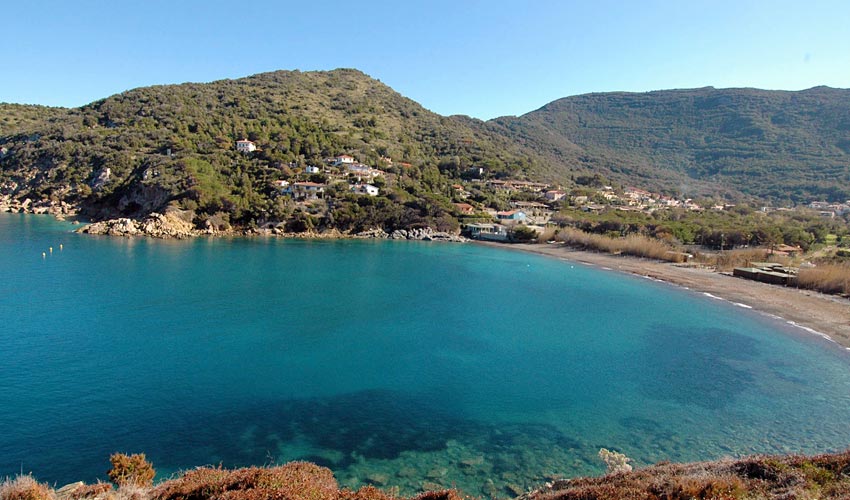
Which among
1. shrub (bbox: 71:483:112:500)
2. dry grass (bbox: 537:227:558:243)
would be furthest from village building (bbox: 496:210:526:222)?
shrub (bbox: 71:483:112:500)

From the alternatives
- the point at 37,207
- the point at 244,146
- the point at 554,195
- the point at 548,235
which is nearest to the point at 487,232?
the point at 548,235

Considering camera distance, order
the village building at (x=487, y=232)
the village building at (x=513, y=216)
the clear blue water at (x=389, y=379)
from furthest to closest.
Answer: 1. the village building at (x=513, y=216)
2. the village building at (x=487, y=232)
3. the clear blue water at (x=389, y=379)

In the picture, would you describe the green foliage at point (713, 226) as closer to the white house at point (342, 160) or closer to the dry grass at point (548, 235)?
the dry grass at point (548, 235)

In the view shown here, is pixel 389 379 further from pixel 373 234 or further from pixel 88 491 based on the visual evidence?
pixel 373 234

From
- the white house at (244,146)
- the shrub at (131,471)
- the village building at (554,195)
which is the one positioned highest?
the white house at (244,146)

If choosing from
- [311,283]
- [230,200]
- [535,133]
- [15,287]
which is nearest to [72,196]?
[230,200]

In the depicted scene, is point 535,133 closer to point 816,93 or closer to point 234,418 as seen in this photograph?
point 816,93

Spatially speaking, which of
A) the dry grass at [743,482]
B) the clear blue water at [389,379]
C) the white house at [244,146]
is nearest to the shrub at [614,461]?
the clear blue water at [389,379]

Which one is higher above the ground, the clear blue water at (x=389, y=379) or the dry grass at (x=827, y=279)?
the dry grass at (x=827, y=279)
